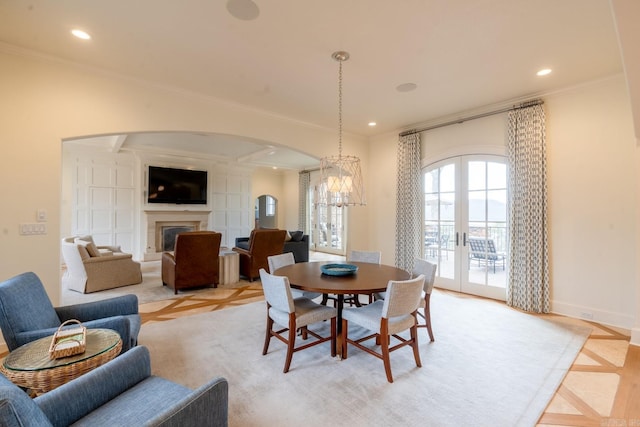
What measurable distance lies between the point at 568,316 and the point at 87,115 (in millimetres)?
6421

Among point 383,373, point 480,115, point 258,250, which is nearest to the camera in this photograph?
point 383,373

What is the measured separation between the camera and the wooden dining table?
247cm

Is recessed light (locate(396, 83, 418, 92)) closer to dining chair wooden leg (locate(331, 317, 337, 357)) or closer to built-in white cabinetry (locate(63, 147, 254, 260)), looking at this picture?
dining chair wooden leg (locate(331, 317, 337, 357))

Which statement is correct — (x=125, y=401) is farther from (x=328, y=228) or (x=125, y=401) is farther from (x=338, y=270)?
(x=328, y=228)

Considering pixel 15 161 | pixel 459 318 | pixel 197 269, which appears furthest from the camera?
pixel 197 269

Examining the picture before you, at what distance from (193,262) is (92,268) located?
1636mm

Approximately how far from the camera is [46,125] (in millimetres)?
3070

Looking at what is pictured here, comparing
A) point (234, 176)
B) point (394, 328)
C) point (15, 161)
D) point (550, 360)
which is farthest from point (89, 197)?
point (550, 360)

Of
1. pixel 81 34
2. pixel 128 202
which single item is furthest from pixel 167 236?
pixel 81 34

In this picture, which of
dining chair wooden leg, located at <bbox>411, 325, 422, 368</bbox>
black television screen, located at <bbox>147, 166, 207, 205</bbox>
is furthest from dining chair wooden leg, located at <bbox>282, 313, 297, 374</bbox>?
black television screen, located at <bbox>147, 166, 207, 205</bbox>

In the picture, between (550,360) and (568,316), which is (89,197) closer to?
(550,360)

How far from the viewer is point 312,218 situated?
33.8 ft

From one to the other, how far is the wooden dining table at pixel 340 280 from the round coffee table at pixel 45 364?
1.40 m

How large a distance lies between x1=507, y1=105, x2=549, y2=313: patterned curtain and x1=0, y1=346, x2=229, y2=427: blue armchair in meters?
4.30
